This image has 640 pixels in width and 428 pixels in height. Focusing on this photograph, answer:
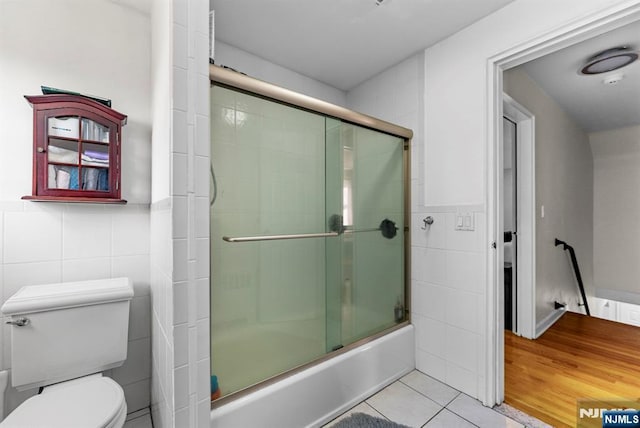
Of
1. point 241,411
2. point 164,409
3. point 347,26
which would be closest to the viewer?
point 164,409

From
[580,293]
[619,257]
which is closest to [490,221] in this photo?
[580,293]

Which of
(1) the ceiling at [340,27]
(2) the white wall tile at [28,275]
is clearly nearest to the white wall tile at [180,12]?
(1) the ceiling at [340,27]

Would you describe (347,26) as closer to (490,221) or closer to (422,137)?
(422,137)

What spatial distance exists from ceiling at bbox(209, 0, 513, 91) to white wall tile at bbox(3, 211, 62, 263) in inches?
56.3

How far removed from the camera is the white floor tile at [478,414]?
1511 millimetres

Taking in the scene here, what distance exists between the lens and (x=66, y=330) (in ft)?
4.29

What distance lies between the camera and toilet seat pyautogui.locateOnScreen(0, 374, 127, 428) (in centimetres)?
101

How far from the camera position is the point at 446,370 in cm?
187

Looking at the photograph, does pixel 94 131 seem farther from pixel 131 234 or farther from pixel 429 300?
pixel 429 300

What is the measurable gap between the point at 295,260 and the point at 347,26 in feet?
4.83

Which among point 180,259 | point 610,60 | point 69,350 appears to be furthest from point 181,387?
point 610,60

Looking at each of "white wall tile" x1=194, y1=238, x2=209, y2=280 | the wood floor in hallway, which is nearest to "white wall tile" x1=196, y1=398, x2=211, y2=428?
"white wall tile" x1=194, y1=238, x2=209, y2=280

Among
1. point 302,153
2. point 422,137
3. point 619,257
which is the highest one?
point 422,137

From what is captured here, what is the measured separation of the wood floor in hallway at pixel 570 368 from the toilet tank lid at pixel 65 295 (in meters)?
2.28
